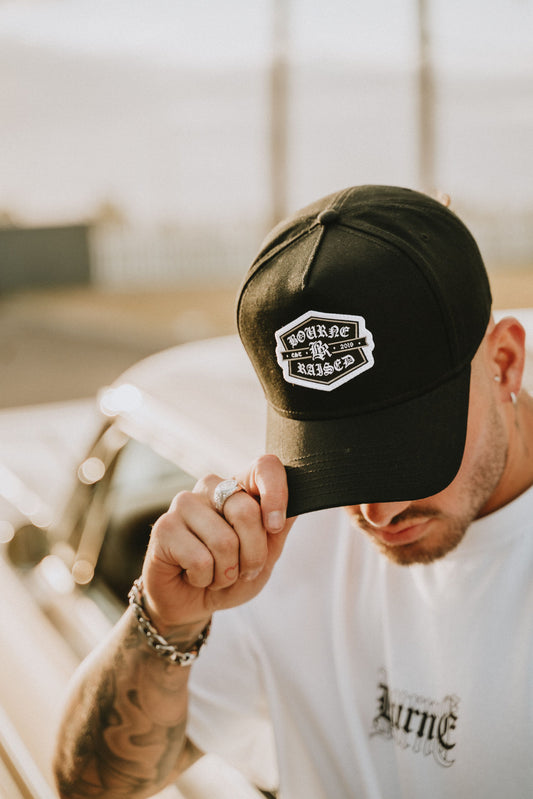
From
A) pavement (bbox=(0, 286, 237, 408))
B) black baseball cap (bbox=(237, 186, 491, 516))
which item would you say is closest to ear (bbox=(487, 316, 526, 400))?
black baseball cap (bbox=(237, 186, 491, 516))

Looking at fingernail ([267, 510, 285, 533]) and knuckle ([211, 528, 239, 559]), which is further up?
fingernail ([267, 510, 285, 533])

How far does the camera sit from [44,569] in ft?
10.1

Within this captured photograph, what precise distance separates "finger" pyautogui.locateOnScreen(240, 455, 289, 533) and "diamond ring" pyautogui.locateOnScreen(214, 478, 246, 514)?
2 cm

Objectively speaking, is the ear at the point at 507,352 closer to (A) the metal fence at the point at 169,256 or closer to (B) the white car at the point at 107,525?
(B) the white car at the point at 107,525

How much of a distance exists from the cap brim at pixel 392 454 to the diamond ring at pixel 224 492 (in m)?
0.10

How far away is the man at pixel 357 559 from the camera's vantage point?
54.7 inches

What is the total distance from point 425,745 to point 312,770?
1.03 feet

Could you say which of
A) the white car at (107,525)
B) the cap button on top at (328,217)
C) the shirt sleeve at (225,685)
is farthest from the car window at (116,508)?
the cap button on top at (328,217)

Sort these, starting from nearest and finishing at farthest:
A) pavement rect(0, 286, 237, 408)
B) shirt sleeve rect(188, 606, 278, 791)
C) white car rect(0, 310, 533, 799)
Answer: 1. shirt sleeve rect(188, 606, 278, 791)
2. white car rect(0, 310, 533, 799)
3. pavement rect(0, 286, 237, 408)

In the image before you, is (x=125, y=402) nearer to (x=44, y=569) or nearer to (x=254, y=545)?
(x=44, y=569)

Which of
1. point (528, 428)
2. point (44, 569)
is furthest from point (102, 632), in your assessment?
point (528, 428)

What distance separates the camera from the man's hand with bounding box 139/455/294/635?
4.58 feet

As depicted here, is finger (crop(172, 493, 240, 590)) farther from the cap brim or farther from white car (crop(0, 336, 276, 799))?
white car (crop(0, 336, 276, 799))

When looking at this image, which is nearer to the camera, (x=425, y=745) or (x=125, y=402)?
(x=425, y=745)
